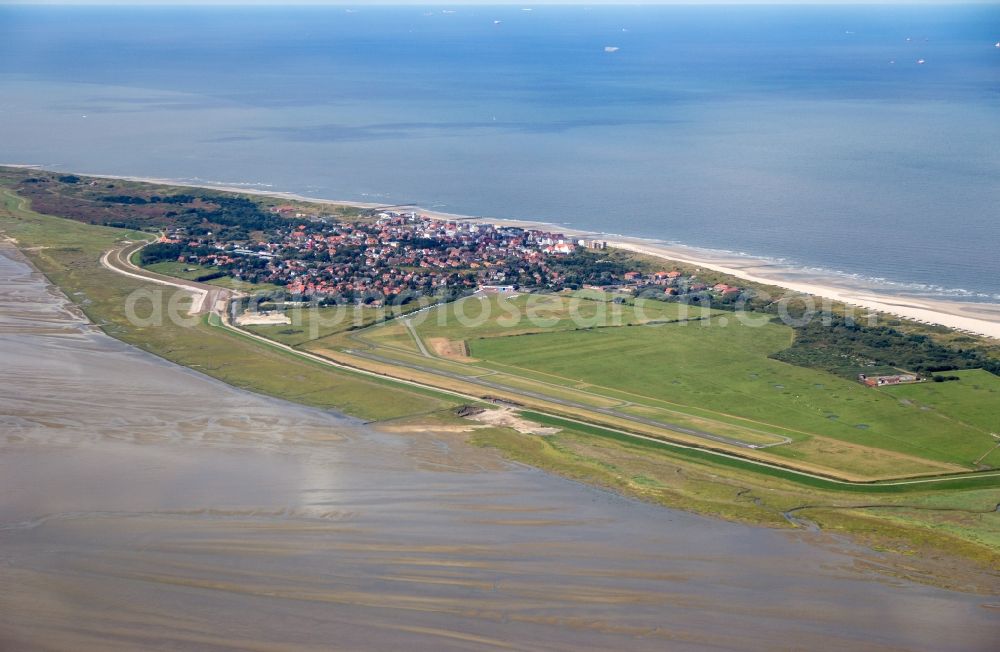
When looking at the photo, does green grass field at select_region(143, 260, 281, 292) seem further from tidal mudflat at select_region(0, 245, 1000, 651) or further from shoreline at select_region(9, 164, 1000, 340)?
tidal mudflat at select_region(0, 245, 1000, 651)

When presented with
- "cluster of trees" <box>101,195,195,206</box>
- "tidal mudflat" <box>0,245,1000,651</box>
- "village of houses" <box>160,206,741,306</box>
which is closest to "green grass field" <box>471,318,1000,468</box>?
"village of houses" <box>160,206,741,306</box>

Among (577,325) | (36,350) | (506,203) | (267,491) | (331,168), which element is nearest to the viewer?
(267,491)

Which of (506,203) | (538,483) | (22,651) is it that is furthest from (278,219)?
(22,651)

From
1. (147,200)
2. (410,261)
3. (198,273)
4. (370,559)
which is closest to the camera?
(370,559)

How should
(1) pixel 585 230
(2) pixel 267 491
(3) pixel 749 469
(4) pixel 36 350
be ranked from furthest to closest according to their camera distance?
(1) pixel 585 230 < (4) pixel 36 350 < (3) pixel 749 469 < (2) pixel 267 491

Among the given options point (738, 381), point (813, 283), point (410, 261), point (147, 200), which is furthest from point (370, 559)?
point (147, 200)

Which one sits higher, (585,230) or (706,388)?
(585,230)

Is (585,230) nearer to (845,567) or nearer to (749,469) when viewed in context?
(749,469)

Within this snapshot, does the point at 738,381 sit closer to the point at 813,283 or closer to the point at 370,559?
the point at 813,283
